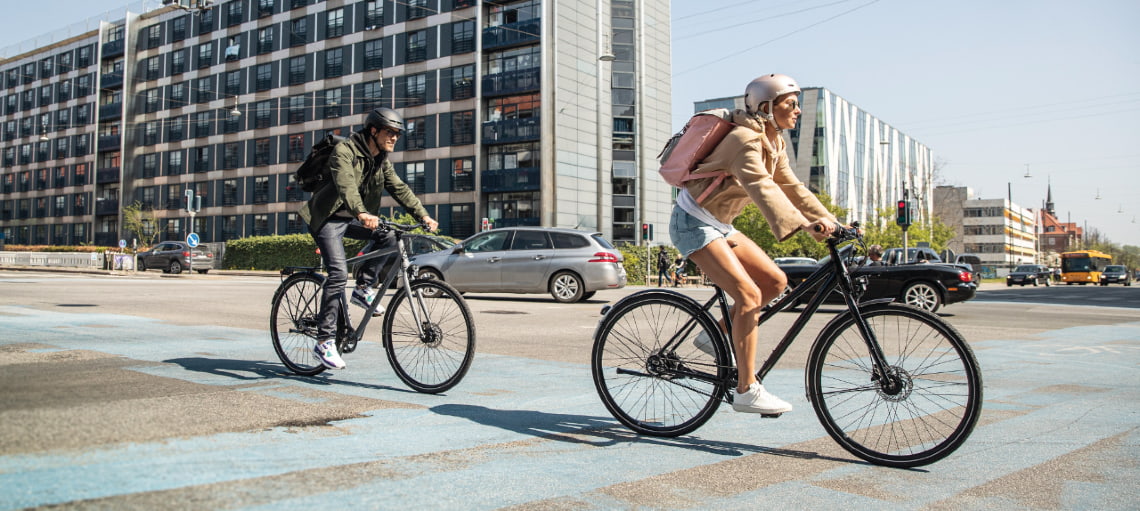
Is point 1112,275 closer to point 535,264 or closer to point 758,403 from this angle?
point 535,264

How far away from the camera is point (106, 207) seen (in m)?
65.9

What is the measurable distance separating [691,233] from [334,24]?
5398cm

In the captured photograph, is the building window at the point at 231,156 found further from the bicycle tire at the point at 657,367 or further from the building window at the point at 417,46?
the bicycle tire at the point at 657,367

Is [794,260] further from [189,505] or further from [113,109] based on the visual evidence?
[113,109]

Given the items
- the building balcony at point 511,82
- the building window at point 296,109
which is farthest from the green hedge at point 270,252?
the building balcony at point 511,82

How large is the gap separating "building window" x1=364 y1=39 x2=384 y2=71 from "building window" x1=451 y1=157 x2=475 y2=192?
894 centimetres

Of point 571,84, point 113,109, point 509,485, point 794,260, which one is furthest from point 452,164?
point 509,485

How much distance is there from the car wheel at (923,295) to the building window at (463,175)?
36.0m

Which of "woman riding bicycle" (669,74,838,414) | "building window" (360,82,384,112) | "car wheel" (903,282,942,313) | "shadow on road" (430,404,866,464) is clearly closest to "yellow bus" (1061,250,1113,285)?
"building window" (360,82,384,112)

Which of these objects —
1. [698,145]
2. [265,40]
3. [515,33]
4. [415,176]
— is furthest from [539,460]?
[265,40]

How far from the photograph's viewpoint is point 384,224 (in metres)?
5.10

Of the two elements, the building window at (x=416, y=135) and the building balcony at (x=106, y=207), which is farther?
the building balcony at (x=106, y=207)

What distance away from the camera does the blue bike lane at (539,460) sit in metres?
2.60

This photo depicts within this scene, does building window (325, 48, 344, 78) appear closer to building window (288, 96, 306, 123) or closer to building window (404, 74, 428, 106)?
building window (288, 96, 306, 123)
